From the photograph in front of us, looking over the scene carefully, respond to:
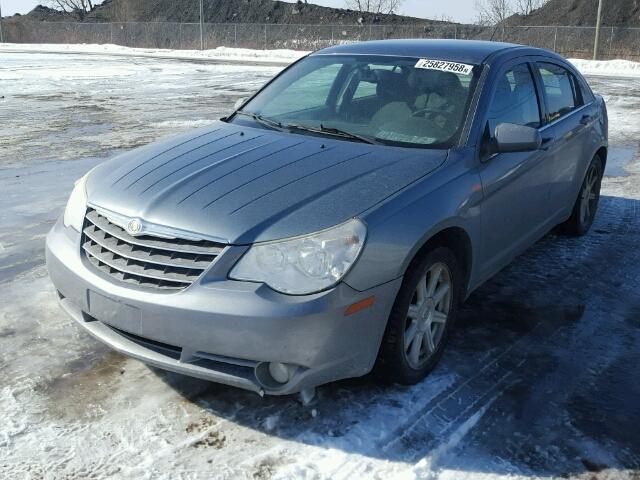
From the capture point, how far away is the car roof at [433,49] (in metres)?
4.44

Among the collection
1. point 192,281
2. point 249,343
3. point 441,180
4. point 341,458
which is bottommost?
point 341,458

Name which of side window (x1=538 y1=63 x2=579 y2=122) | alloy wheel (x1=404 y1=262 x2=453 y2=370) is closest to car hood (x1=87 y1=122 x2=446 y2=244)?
alloy wheel (x1=404 y1=262 x2=453 y2=370)

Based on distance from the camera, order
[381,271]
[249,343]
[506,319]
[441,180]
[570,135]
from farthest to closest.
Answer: [570,135]
[506,319]
[441,180]
[381,271]
[249,343]

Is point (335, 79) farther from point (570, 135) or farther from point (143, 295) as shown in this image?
point (143, 295)

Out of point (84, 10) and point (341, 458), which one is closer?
point (341, 458)

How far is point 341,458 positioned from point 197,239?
3.61ft

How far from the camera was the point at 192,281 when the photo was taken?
294 cm

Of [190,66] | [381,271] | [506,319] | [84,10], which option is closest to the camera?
[381,271]

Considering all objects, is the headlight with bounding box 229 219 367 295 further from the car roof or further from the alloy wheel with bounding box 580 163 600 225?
the alloy wheel with bounding box 580 163 600 225

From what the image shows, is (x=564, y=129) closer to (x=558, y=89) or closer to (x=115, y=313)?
(x=558, y=89)

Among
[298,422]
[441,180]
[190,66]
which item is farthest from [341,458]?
[190,66]

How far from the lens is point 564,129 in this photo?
16.5 feet

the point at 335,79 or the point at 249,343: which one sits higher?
the point at 335,79

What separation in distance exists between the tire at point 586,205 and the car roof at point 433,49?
5.03 feet
